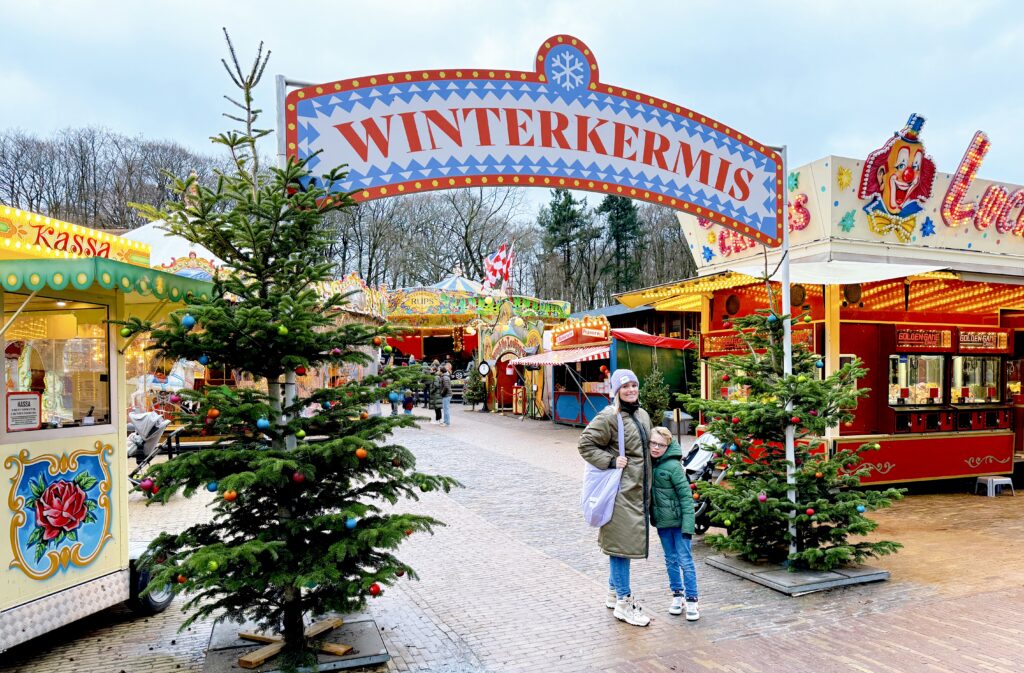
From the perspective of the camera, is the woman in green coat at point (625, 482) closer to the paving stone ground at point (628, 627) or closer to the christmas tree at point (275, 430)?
the paving stone ground at point (628, 627)

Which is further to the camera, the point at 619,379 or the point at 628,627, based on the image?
the point at 619,379

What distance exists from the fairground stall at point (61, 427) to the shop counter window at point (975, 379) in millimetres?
10026

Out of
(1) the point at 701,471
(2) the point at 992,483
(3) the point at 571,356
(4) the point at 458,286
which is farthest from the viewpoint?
(4) the point at 458,286

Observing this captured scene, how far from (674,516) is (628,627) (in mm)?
808

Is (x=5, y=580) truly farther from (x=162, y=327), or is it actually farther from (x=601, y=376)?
(x=601, y=376)

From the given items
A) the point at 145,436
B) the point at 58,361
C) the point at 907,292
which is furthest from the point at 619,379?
the point at 145,436

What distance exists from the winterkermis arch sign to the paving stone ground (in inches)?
119

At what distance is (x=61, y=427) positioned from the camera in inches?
174

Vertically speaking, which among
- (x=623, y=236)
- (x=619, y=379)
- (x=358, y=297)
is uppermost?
(x=623, y=236)

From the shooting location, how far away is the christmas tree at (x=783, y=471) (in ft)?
18.4

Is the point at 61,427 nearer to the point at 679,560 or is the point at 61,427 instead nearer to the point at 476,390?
the point at 679,560

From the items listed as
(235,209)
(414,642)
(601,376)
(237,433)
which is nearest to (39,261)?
(235,209)

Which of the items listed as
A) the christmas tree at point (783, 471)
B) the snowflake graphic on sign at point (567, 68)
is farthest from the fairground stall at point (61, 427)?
the christmas tree at point (783, 471)

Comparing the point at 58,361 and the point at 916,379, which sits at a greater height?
the point at 58,361
